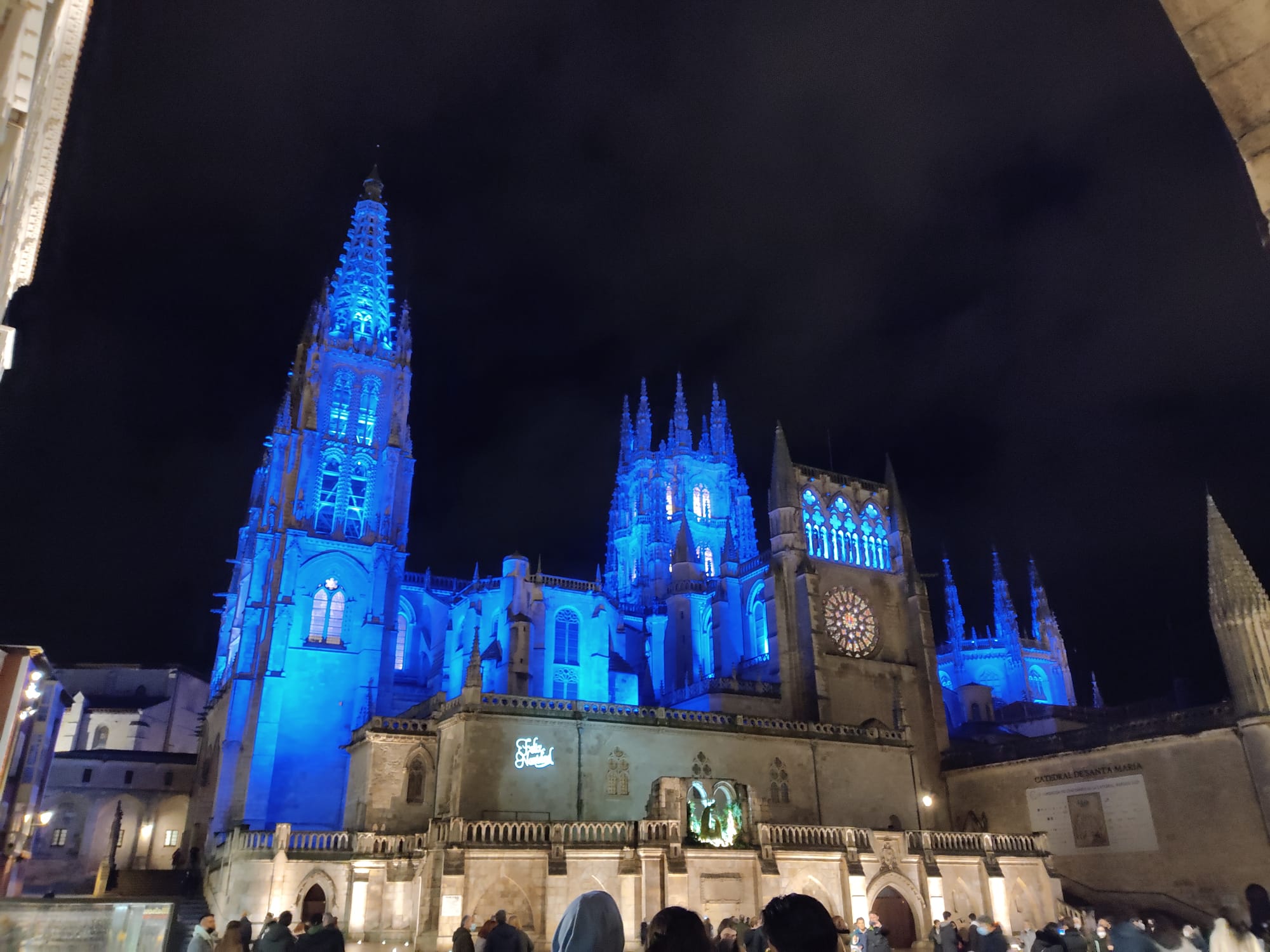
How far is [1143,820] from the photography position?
1148 inches

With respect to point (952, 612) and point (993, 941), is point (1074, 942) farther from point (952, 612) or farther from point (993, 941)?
point (952, 612)

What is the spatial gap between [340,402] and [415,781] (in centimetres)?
2439

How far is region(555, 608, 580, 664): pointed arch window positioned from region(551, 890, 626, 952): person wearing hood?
Result: 40.7 metres

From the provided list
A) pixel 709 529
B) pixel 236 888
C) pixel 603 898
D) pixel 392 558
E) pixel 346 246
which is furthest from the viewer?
pixel 709 529

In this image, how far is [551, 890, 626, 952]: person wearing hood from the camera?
420cm

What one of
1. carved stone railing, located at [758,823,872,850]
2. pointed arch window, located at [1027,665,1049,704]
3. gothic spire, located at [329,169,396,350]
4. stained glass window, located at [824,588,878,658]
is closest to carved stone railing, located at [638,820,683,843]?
carved stone railing, located at [758,823,872,850]

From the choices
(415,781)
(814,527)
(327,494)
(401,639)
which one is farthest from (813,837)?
(327,494)

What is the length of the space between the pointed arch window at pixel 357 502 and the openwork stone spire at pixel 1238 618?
36756 mm

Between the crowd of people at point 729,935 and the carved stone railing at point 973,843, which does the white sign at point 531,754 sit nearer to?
the crowd of people at point 729,935

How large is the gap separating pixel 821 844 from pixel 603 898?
25192 mm

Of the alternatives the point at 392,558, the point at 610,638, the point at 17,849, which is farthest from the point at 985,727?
the point at 17,849

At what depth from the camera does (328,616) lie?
4038 centimetres

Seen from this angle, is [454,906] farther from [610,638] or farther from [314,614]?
[610,638]

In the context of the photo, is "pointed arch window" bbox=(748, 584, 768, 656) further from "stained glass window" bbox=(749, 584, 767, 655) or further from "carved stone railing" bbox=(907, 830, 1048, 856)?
"carved stone railing" bbox=(907, 830, 1048, 856)
